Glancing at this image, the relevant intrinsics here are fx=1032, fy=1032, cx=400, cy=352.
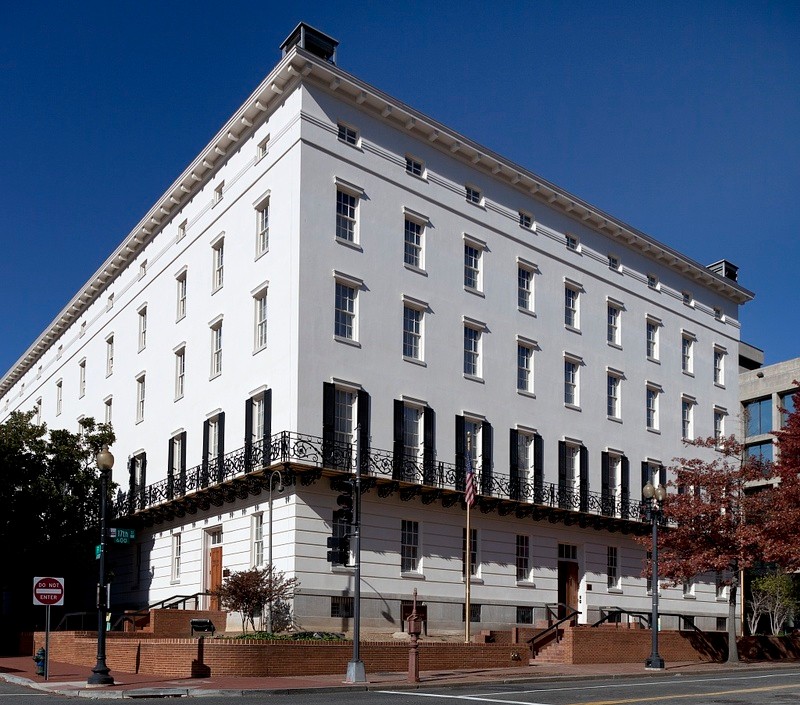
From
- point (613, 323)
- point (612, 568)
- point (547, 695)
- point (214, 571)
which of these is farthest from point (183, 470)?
point (547, 695)

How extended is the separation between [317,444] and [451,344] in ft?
24.2

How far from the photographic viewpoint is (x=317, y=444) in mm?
30516

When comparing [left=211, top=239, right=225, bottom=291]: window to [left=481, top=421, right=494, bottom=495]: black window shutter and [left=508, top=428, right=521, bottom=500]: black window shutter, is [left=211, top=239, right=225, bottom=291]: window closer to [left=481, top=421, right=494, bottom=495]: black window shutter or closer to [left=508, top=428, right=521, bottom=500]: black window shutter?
[left=481, top=421, right=494, bottom=495]: black window shutter

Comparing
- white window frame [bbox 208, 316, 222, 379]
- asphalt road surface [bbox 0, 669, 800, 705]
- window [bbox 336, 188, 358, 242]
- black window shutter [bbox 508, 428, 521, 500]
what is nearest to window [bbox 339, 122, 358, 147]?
window [bbox 336, 188, 358, 242]

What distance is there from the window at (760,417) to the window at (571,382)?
2574 cm

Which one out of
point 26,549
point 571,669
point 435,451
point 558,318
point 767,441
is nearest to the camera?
point 571,669

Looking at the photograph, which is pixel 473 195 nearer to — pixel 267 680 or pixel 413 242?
pixel 413 242

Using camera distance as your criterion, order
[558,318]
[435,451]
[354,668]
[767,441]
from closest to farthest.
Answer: [354,668] < [435,451] < [558,318] < [767,441]

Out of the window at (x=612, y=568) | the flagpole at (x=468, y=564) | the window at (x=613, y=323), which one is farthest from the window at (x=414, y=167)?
the window at (x=612, y=568)

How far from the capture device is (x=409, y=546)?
3309 centimetres

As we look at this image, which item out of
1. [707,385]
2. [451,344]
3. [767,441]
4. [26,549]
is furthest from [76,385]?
[767,441]

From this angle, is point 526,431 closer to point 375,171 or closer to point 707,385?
point 375,171

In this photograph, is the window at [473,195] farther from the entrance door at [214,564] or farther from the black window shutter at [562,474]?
the entrance door at [214,564]

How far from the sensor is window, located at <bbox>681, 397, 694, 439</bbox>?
4694 centimetres
